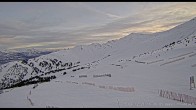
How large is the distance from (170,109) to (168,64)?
37.9 m

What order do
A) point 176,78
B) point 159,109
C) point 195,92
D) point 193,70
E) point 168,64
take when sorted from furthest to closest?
point 168,64 < point 193,70 < point 176,78 < point 195,92 < point 159,109

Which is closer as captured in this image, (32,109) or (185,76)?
(32,109)

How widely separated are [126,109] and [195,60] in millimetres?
36273

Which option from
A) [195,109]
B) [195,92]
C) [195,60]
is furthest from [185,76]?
[195,109]

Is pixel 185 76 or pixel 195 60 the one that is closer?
pixel 185 76

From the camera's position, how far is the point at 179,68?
155ft

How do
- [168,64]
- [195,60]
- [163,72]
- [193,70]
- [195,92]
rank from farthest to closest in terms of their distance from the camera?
[168,64], [195,60], [163,72], [193,70], [195,92]

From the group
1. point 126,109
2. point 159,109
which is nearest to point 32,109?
point 126,109

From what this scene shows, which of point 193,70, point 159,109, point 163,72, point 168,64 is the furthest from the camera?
point 168,64

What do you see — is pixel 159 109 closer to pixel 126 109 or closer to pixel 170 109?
pixel 170 109

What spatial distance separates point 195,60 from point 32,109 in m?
38.9

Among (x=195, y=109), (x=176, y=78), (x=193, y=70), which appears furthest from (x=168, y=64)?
(x=195, y=109)

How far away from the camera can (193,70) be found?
142 feet

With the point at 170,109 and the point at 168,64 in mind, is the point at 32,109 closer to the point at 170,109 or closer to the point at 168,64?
the point at 170,109
